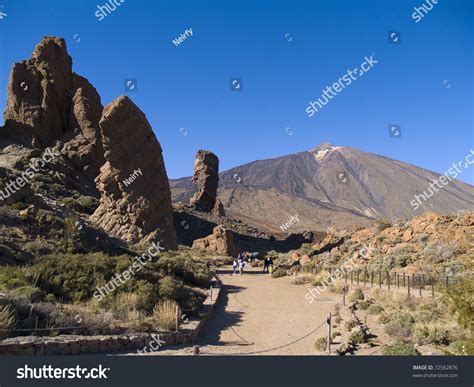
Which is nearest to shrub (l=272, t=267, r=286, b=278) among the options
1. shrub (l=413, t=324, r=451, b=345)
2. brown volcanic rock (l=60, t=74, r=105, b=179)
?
shrub (l=413, t=324, r=451, b=345)

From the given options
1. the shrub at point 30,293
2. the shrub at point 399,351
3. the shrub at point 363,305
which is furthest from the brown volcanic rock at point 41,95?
the shrub at point 399,351

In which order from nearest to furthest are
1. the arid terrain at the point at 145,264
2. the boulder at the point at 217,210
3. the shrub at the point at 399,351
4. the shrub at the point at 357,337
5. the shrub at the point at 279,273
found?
1. the shrub at the point at 399,351
2. the arid terrain at the point at 145,264
3. the shrub at the point at 357,337
4. the shrub at the point at 279,273
5. the boulder at the point at 217,210

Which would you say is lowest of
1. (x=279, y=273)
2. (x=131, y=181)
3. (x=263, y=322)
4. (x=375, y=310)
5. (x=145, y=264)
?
(x=263, y=322)

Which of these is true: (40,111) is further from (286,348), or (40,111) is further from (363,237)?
(286,348)

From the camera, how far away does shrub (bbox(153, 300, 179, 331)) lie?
9.94 meters

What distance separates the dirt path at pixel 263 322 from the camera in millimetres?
9734

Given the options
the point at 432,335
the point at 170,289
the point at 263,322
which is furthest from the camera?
the point at 263,322

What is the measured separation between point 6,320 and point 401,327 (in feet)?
29.4

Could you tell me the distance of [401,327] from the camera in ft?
35.2

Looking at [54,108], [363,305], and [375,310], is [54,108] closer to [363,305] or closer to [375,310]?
[363,305]

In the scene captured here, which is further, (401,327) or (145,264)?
(145,264)

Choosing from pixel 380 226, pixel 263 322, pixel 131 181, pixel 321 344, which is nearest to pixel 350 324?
pixel 321 344

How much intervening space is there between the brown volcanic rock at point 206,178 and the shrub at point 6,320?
61.4 metres

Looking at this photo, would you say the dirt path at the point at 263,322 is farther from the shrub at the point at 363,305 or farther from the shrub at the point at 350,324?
the shrub at the point at 363,305
